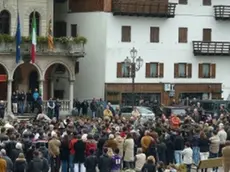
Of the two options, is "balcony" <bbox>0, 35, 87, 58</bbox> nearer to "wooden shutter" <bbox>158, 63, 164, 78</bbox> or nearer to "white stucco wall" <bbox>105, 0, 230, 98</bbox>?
"white stucco wall" <bbox>105, 0, 230, 98</bbox>

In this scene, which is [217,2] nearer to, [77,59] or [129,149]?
[77,59]

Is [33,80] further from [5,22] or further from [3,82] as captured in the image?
[5,22]

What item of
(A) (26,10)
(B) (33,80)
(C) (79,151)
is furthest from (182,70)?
(C) (79,151)

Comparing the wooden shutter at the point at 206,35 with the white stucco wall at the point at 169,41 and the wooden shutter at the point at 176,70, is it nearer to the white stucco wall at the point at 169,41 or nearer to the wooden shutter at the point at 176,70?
the white stucco wall at the point at 169,41

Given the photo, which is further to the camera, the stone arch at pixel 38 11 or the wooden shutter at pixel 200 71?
the wooden shutter at pixel 200 71

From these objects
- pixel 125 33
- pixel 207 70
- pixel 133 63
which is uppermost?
pixel 125 33

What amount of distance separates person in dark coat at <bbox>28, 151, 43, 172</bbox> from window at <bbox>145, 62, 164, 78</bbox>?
1549 inches

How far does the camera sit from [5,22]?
67125 millimetres

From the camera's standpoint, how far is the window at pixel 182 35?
247ft

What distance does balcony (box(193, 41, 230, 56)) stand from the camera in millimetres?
75875

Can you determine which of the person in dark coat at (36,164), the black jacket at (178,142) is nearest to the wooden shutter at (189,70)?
the black jacket at (178,142)

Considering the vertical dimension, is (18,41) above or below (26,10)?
below

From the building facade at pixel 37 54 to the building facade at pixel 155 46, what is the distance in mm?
3495

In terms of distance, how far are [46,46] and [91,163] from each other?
30093mm
